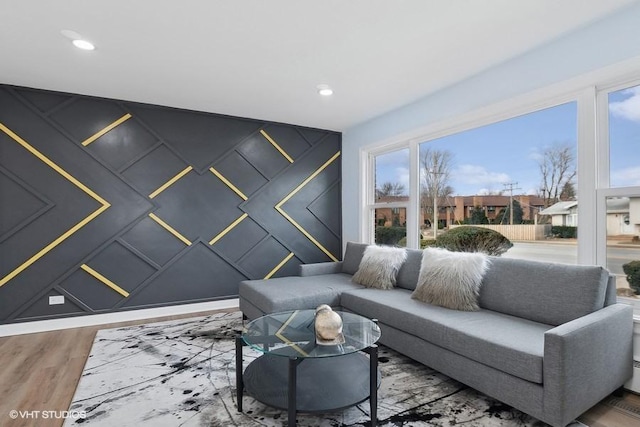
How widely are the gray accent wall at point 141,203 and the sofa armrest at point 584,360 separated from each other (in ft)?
11.7

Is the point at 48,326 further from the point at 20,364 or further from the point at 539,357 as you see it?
the point at 539,357

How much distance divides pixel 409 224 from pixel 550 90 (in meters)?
1.99

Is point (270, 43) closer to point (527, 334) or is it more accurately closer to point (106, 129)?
point (106, 129)

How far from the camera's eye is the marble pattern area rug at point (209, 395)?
191cm

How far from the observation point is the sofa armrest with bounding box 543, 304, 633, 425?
5.55 feet

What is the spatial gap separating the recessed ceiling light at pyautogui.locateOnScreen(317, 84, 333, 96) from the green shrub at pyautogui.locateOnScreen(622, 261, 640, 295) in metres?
2.90

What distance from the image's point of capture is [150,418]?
6.33ft

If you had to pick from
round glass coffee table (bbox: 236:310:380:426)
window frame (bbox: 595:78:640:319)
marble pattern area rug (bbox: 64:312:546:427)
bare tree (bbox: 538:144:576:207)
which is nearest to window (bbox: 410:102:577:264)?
bare tree (bbox: 538:144:576:207)

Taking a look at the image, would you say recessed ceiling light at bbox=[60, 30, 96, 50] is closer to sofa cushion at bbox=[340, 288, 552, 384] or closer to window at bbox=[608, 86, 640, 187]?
sofa cushion at bbox=[340, 288, 552, 384]

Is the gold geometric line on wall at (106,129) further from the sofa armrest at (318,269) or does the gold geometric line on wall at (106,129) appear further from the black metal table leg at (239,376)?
the black metal table leg at (239,376)

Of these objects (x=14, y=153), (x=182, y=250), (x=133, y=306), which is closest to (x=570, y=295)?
(x=182, y=250)

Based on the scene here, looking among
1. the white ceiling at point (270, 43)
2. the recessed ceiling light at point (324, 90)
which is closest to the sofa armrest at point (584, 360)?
the white ceiling at point (270, 43)

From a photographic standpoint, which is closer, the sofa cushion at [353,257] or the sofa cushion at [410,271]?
the sofa cushion at [410,271]

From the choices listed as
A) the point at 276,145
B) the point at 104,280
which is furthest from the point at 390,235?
the point at 104,280
